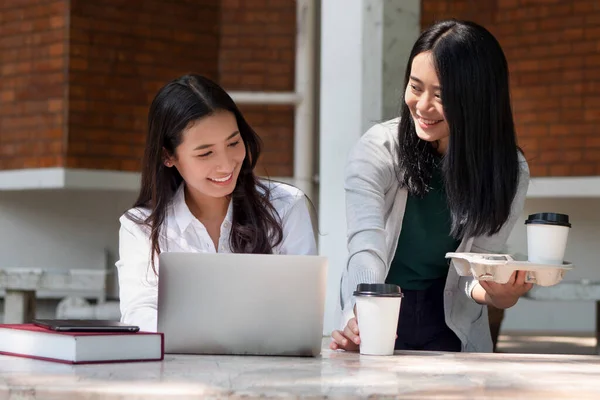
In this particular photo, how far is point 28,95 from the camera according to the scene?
6.90 m

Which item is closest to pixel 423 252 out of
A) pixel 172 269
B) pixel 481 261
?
pixel 481 261

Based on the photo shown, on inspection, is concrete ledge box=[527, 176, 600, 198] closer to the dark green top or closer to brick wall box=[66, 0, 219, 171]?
brick wall box=[66, 0, 219, 171]

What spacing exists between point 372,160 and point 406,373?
87cm

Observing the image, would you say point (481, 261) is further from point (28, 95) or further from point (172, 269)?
point (28, 95)

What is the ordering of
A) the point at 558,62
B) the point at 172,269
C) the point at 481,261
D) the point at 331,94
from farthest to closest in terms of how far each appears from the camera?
the point at 558,62, the point at 331,94, the point at 481,261, the point at 172,269

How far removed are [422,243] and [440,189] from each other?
0.45ft

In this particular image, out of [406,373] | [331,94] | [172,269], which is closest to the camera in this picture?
[406,373]

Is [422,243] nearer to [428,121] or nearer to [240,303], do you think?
[428,121]

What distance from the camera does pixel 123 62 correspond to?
6887 millimetres

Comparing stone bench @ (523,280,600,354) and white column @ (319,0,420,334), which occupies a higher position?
white column @ (319,0,420,334)

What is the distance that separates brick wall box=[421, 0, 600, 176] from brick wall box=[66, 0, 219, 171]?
5.48 feet

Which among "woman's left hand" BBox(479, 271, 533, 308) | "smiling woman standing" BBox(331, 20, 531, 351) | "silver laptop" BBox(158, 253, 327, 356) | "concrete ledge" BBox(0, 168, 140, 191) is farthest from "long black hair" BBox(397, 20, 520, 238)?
"concrete ledge" BBox(0, 168, 140, 191)

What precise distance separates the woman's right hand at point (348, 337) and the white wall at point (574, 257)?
4.85 m

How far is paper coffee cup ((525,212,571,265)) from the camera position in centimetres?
185
